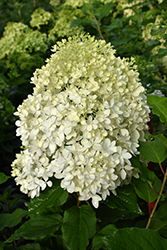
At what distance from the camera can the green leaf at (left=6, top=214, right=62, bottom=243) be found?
882mm

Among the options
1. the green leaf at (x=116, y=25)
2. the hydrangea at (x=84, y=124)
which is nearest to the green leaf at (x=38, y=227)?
the hydrangea at (x=84, y=124)

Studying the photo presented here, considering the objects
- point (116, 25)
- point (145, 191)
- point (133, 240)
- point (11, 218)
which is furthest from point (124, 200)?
point (116, 25)

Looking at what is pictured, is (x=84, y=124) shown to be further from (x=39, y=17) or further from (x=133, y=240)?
(x=39, y=17)

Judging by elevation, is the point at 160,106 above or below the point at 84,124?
above

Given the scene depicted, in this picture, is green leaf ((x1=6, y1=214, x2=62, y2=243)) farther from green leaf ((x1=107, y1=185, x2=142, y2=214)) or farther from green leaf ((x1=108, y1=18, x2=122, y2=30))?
green leaf ((x1=108, y1=18, x2=122, y2=30))

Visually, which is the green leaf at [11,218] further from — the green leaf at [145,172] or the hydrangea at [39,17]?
the hydrangea at [39,17]

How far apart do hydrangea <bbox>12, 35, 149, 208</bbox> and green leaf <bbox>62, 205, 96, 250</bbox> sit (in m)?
0.08

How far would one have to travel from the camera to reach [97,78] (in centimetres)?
96

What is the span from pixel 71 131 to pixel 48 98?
0.17 meters

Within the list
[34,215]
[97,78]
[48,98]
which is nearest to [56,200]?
[34,215]

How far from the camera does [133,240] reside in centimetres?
60

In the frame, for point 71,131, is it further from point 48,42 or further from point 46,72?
point 48,42

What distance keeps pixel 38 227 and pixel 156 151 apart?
515 mm

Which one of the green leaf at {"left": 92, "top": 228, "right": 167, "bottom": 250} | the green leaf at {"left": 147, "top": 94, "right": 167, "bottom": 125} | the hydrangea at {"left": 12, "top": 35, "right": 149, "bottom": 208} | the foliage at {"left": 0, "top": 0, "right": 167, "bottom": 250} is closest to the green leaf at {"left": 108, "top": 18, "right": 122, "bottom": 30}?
the foliage at {"left": 0, "top": 0, "right": 167, "bottom": 250}
